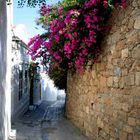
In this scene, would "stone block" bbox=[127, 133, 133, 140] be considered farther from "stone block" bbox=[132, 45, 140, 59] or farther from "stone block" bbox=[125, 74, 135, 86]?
"stone block" bbox=[132, 45, 140, 59]

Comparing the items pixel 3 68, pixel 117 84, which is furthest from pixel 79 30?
pixel 3 68

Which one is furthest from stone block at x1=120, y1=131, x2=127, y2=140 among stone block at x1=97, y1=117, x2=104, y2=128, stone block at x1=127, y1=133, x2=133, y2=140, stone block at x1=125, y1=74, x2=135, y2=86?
stone block at x1=97, y1=117, x2=104, y2=128

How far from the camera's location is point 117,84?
22.3 ft

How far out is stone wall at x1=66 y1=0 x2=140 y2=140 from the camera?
235 inches

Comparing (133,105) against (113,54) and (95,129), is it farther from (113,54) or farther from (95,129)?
(95,129)

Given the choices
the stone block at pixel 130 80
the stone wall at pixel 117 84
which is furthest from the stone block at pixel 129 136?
the stone block at pixel 130 80

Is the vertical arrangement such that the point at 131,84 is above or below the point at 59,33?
below

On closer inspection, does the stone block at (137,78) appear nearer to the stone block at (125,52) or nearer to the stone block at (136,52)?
the stone block at (136,52)

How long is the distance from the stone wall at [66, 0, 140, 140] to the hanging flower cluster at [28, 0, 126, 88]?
26 centimetres

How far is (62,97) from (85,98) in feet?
61.1

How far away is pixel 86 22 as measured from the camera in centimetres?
761

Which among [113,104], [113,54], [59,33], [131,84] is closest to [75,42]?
[59,33]

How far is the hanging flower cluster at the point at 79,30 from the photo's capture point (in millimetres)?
7571

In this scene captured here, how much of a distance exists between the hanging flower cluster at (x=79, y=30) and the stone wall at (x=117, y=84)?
0.26 m
